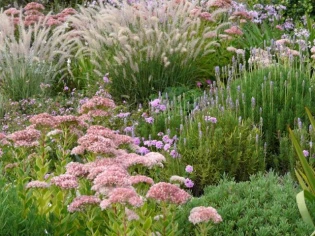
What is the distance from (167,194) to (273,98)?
12.4ft

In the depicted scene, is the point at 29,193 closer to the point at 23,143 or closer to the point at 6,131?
the point at 23,143

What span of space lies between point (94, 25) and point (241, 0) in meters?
3.18

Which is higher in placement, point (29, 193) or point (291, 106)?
point (29, 193)

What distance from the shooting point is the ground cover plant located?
3146 millimetres

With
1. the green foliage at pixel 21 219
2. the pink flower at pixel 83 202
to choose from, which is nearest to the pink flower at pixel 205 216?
the pink flower at pixel 83 202

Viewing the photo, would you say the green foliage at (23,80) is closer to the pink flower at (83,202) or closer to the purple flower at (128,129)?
the purple flower at (128,129)

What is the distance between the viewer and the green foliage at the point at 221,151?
5.25 m

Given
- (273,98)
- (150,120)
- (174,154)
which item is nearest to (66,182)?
(174,154)

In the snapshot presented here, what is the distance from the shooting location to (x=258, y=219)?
12.0 feet

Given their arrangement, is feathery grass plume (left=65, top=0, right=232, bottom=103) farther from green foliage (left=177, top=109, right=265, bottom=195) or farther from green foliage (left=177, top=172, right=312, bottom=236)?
green foliage (left=177, top=172, right=312, bottom=236)

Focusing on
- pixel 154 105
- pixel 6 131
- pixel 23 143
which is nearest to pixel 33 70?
pixel 6 131

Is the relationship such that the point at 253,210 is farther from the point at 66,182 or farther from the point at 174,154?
the point at 174,154

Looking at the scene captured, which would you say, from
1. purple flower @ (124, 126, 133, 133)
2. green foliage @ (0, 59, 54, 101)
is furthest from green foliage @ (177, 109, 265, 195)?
green foliage @ (0, 59, 54, 101)

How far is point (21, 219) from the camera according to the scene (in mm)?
3039
